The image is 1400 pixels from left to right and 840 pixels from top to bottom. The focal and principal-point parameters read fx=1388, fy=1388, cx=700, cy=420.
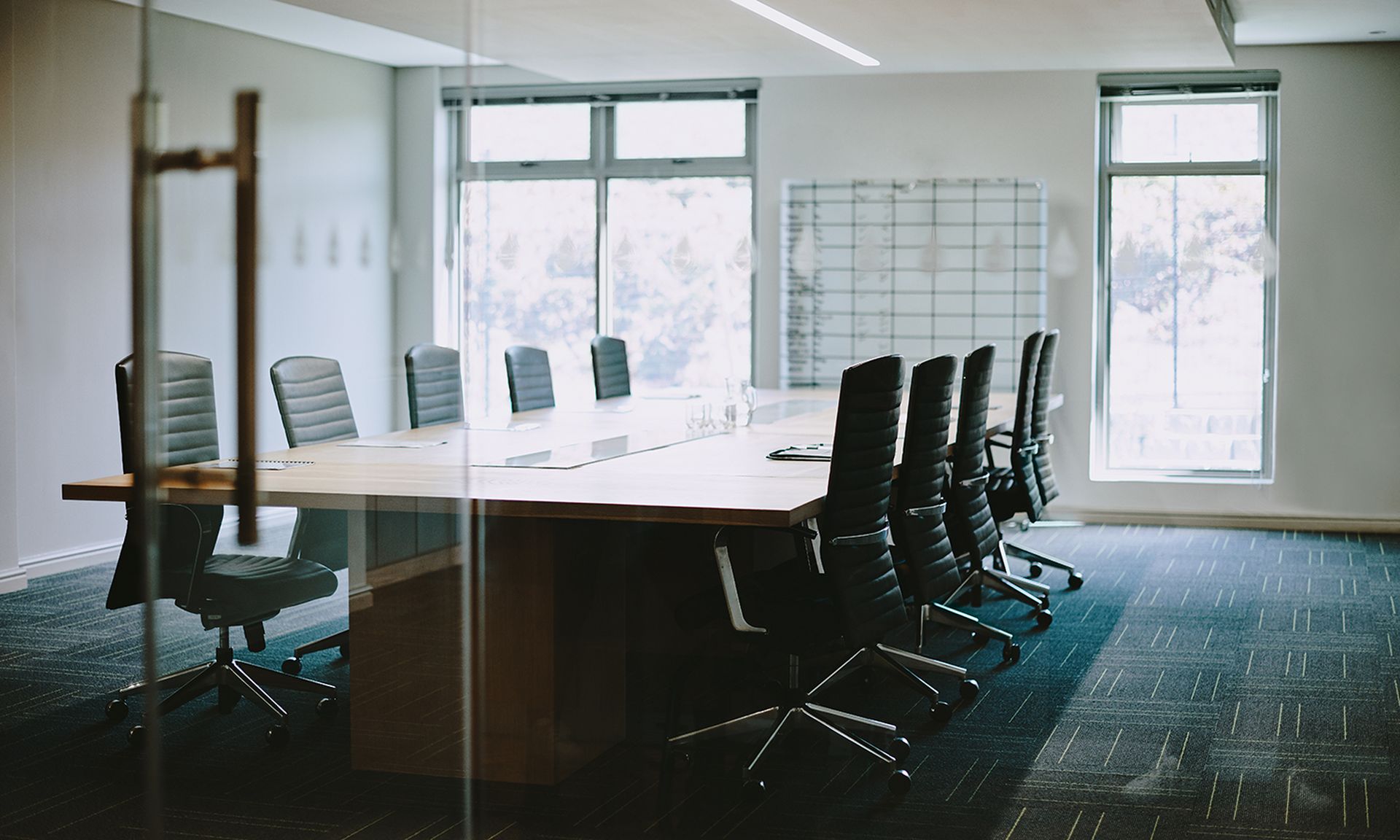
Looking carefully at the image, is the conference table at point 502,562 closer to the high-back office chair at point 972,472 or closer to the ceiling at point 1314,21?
the high-back office chair at point 972,472

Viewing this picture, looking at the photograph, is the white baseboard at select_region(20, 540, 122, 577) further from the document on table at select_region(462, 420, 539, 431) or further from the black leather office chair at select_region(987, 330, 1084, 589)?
the black leather office chair at select_region(987, 330, 1084, 589)

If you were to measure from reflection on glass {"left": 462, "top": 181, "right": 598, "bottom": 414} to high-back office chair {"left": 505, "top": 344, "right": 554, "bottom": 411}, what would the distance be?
0.02 m

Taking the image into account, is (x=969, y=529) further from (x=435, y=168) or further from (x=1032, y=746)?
(x=435, y=168)

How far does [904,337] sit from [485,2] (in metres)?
6.41

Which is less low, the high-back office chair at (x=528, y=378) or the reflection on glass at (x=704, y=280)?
the reflection on glass at (x=704, y=280)

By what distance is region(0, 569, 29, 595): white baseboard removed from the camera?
6.34 feet

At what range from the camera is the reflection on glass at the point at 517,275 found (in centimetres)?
213

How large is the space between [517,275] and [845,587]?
170 cm

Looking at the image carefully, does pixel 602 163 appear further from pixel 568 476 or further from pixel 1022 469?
pixel 1022 469

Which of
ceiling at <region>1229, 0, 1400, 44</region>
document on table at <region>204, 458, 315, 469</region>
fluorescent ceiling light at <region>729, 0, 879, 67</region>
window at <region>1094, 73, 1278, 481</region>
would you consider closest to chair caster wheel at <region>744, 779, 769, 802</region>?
document on table at <region>204, 458, 315, 469</region>

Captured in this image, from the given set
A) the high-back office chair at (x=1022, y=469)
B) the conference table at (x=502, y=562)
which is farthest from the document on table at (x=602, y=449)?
the high-back office chair at (x=1022, y=469)

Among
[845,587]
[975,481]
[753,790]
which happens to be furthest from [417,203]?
[975,481]

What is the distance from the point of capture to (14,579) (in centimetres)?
193

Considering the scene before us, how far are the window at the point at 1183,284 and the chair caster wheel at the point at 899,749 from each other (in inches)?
210
